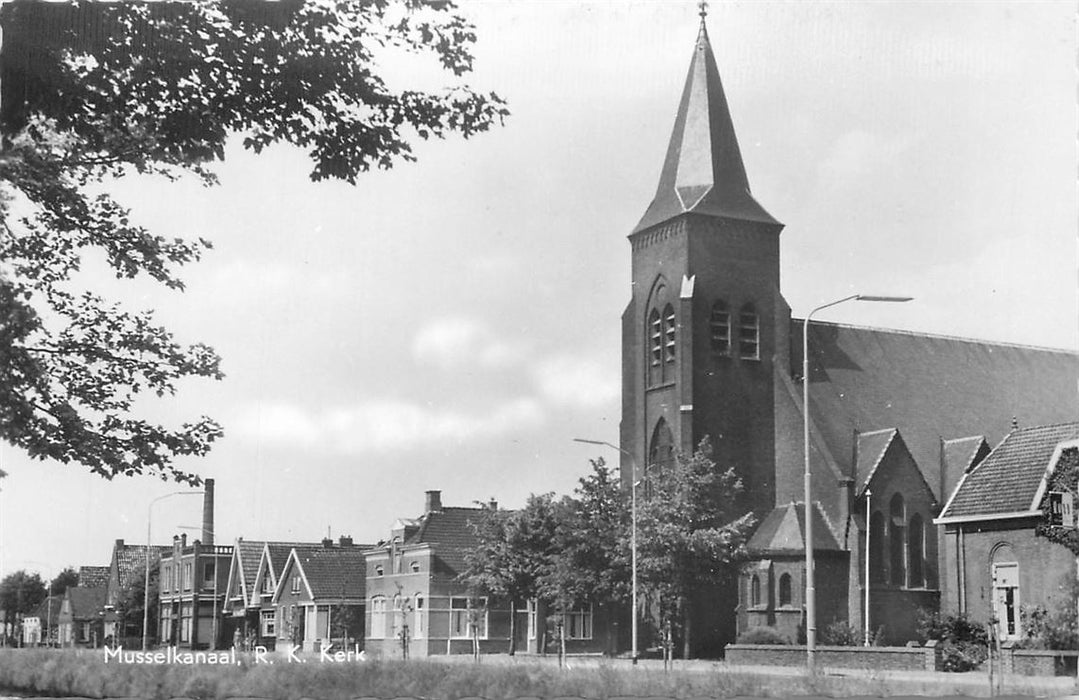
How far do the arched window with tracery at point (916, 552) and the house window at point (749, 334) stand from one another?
7687mm

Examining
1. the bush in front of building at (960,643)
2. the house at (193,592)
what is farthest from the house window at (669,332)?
the bush in front of building at (960,643)

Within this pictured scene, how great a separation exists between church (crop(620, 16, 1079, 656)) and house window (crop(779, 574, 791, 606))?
4cm

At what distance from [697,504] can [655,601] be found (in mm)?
3296

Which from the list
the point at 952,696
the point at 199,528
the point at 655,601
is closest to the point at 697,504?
the point at 655,601

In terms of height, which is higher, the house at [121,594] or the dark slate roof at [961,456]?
the dark slate roof at [961,456]

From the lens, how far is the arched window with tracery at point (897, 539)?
43.0 meters

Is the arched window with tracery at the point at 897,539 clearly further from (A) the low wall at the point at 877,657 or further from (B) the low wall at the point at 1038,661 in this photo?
(B) the low wall at the point at 1038,661

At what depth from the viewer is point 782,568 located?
4147cm

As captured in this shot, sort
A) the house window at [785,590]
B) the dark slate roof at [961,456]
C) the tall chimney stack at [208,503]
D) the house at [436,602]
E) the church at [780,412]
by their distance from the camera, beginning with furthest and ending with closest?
the dark slate roof at [961,456]
the church at [780,412]
the house window at [785,590]
the house at [436,602]
the tall chimney stack at [208,503]

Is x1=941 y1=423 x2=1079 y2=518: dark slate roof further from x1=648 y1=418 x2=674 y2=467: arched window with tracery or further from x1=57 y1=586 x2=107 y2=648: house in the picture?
x1=57 y1=586 x2=107 y2=648: house

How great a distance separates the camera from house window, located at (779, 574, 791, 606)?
41.3m

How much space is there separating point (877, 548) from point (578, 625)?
1010 cm

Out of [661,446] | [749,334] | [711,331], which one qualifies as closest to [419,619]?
[661,446]

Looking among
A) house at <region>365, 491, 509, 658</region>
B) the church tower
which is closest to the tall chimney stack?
house at <region>365, 491, 509, 658</region>
